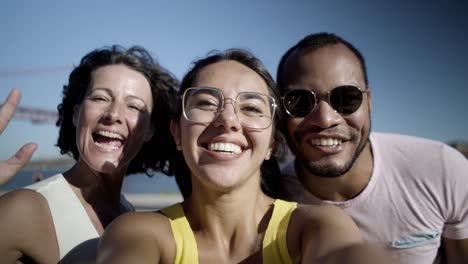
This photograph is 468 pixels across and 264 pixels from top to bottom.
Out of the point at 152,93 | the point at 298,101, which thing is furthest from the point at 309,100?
the point at 152,93

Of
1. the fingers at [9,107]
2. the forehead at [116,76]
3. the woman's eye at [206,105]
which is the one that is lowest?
the woman's eye at [206,105]

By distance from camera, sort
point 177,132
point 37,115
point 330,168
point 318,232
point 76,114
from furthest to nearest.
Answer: point 37,115, point 76,114, point 330,168, point 177,132, point 318,232

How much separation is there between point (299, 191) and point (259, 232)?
0.96 m

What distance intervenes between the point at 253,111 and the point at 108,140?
1.26m

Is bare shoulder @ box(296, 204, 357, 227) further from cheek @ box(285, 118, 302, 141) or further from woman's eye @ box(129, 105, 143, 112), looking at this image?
woman's eye @ box(129, 105, 143, 112)

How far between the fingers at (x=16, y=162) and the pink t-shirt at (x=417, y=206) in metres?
2.14

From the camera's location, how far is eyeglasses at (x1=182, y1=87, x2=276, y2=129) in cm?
207

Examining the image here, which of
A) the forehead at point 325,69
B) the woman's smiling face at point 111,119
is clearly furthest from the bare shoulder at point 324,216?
the woman's smiling face at point 111,119

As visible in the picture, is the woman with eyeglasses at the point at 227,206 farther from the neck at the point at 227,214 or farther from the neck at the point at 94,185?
the neck at the point at 94,185

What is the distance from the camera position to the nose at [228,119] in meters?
2.02

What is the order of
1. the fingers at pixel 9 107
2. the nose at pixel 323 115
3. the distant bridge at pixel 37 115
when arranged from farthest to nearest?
the distant bridge at pixel 37 115 < the nose at pixel 323 115 < the fingers at pixel 9 107

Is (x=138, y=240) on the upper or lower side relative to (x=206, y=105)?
lower

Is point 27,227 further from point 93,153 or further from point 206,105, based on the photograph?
point 206,105

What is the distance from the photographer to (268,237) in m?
1.95
